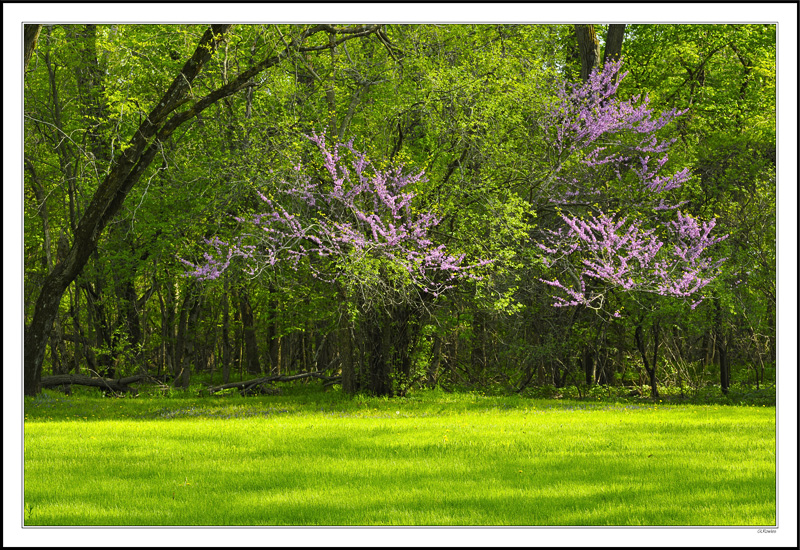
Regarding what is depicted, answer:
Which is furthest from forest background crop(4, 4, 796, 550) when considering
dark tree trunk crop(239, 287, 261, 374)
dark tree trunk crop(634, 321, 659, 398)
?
dark tree trunk crop(239, 287, 261, 374)

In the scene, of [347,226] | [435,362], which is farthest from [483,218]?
[435,362]

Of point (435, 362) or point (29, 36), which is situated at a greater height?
point (29, 36)

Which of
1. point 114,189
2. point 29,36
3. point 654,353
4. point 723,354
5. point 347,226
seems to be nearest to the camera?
point 29,36

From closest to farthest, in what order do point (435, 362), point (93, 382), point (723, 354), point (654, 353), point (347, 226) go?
point (347, 226) → point (723, 354) → point (654, 353) → point (435, 362) → point (93, 382)

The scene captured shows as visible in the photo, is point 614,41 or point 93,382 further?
point 93,382

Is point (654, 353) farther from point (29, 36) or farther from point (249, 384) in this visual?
point (29, 36)

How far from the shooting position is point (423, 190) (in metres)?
15.1

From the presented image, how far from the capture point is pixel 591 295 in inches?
646

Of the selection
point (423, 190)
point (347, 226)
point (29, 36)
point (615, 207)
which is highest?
point (29, 36)

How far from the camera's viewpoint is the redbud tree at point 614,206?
14305 mm

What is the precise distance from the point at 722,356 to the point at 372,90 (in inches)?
381

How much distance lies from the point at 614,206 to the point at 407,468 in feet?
32.6
